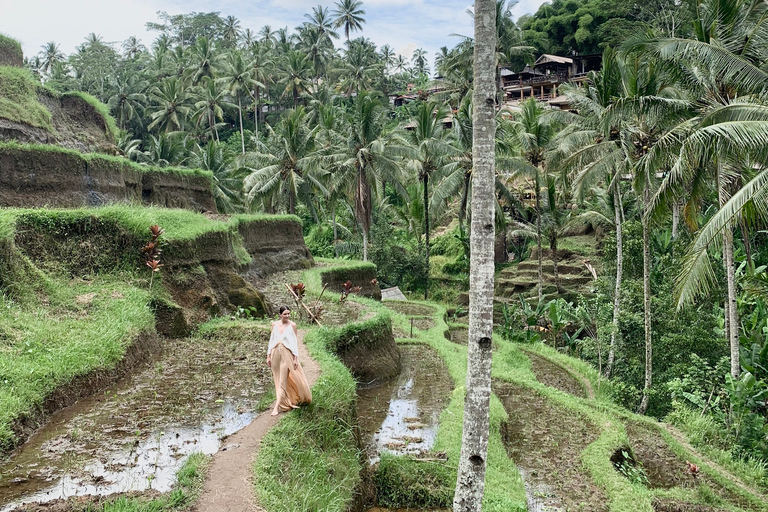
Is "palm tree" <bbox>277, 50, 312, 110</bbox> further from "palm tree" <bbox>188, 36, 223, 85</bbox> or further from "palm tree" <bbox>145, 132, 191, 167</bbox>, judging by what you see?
"palm tree" <bbox>145, 132, 191, 167</bbox>

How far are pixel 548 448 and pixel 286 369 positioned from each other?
19.9ft

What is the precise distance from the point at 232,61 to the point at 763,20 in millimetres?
41992

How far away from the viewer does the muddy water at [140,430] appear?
6129 mm

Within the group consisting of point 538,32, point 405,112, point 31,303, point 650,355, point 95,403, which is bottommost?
point 650,355

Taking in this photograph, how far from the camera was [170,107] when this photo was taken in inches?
1876

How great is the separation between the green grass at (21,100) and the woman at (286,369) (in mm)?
12474

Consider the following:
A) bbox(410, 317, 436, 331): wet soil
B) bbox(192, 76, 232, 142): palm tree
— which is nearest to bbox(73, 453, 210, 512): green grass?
bbox(410, 317, 436, 331): wet soil

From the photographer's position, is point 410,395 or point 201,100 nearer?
point 410,395

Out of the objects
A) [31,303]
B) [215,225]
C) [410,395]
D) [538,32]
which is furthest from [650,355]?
[538,32]

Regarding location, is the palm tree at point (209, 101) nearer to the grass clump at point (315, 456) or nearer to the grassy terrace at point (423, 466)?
the grassy terrace at point (423, 466)

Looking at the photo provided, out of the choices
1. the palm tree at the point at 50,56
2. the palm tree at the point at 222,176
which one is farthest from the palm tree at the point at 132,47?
the palm tree at the point at 222,176

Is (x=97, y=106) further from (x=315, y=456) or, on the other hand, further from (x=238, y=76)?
(x=238, y=76)

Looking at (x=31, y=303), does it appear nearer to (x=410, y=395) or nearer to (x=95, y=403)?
(x=95, y=403)

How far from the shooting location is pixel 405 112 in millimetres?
55062
